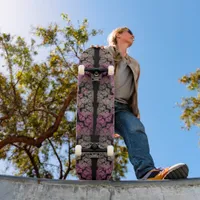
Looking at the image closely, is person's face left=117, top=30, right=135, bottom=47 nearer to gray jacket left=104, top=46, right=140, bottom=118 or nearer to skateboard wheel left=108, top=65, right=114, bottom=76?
gray jacket left=104, top=46, right=140, bottom=118

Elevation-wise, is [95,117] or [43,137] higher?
[43,137]

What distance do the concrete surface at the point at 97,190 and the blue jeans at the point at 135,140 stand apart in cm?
71

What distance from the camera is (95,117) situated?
3.36 meters

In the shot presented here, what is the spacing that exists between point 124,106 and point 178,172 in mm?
1297

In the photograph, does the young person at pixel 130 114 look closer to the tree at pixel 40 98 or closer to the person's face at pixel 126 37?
the person's face at pixel 126 37

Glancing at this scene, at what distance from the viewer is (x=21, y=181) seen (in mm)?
2590

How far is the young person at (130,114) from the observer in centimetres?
312

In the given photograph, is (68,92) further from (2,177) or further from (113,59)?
(2,177)

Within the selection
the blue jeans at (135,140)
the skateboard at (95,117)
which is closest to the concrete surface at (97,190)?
the skateboard at (95,117)

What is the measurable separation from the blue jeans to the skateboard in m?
0.27

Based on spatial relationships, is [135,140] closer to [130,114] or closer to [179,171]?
[130,114]

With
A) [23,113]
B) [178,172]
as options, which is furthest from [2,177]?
[23,113]

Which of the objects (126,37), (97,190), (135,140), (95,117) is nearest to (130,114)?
(135,140)

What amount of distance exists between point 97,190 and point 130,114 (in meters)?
1.37
